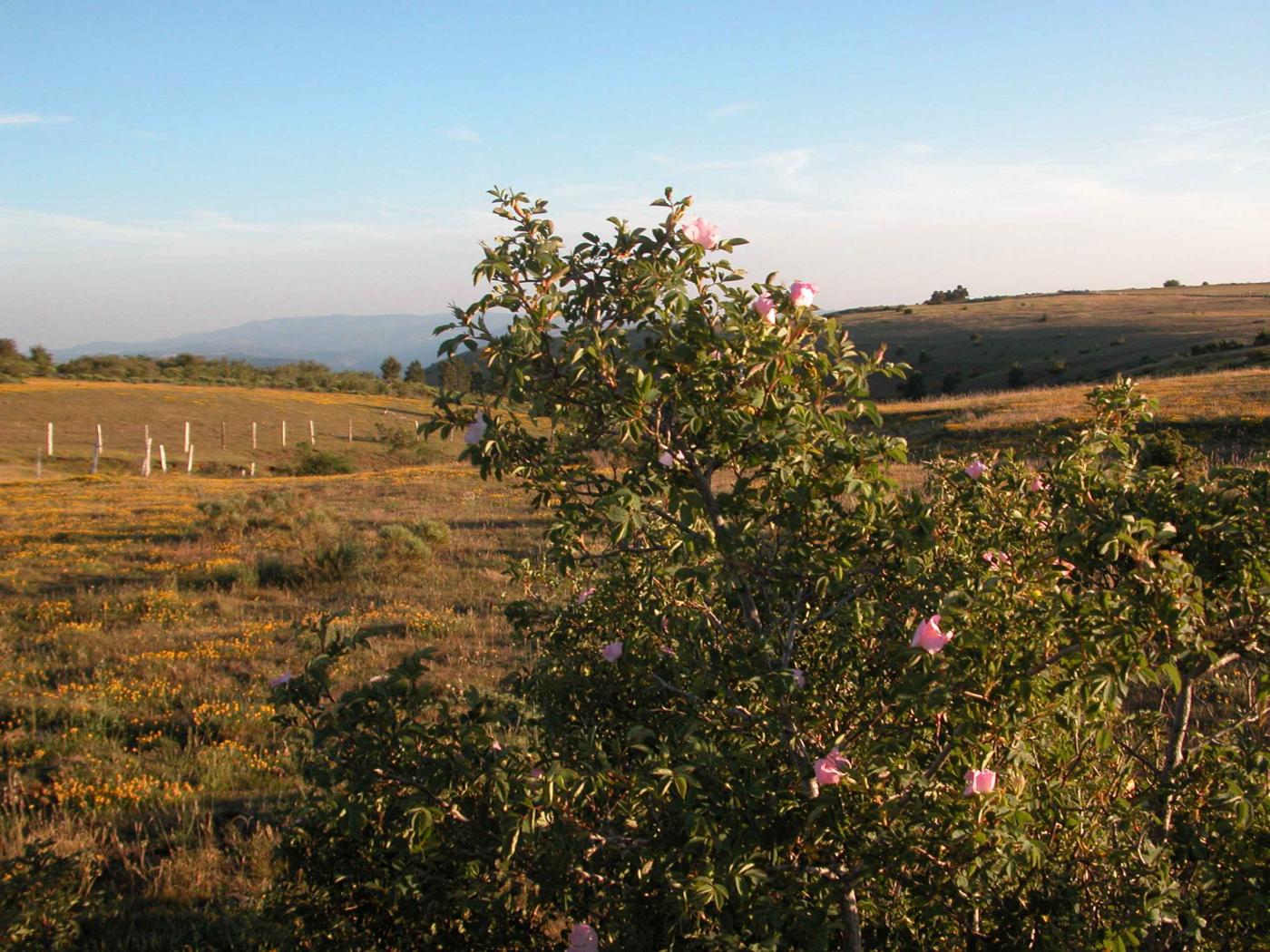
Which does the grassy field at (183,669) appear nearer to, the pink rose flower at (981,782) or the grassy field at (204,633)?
the grassy field at (204,633)

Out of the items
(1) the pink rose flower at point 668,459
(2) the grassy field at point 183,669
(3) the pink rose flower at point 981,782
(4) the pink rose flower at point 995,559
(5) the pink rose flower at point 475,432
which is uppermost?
(5) the pink rose flower at point 475,432

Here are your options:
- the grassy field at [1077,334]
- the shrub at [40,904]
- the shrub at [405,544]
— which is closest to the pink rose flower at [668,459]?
the shrub at [40,904]

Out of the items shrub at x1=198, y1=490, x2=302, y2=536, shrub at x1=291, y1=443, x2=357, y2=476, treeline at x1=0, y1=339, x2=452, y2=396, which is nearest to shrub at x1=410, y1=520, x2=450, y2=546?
shrub at x1=198, y1=490, x2=302, y2=536

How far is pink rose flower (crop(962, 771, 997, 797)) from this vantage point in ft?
6.07

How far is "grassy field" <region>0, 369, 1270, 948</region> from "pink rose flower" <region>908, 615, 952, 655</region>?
1.79m

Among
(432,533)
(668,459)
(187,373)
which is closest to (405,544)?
(432,533)

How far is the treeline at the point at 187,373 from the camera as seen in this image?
6000cm

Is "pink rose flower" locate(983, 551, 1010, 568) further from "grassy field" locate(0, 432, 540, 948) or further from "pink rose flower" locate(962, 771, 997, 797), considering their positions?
"grassy field" locate(0, 432, 540, 948)

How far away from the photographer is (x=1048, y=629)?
5.89 ft

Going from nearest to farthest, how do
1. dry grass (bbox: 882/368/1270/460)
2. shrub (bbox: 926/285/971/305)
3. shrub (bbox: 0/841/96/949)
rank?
shrub (bbox: 0/841/96/949)
dry grass (bbox: 882/368/1270/460)
shrub (bbox: 926/285/971/305)

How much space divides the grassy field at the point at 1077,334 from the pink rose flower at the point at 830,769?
107ft

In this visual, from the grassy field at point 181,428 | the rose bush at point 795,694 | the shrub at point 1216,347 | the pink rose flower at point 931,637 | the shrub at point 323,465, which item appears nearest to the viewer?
the pink rose flower at point 931,637

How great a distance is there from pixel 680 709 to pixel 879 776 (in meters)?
0.72

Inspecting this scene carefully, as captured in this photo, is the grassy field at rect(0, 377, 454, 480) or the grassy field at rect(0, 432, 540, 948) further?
the grassy field at rect(0, 377, 454, 480)
